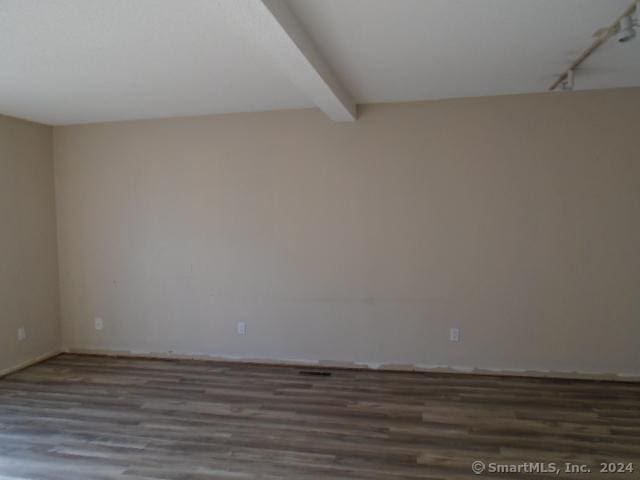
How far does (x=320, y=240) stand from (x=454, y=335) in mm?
1453

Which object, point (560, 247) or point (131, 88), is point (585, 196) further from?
point (131, 88)

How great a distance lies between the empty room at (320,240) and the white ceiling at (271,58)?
0.8 inches

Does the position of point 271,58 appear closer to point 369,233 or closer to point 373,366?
point 369,233

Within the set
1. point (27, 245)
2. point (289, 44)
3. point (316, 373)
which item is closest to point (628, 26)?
point (289, 44)

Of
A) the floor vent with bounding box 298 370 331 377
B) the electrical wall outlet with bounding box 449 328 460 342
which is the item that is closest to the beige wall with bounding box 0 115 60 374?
the floor vent with bounding box 298 370 331 377

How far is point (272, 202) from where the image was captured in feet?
13.5

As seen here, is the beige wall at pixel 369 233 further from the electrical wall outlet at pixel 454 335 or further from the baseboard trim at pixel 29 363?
the baseboard trim at pixel 29 363

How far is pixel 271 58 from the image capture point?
2.36 metres

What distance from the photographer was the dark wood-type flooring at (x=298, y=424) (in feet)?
8.11

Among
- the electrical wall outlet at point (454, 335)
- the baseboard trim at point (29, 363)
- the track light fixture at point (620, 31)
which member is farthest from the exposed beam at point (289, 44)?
the baseboard trim at point (29, 363)

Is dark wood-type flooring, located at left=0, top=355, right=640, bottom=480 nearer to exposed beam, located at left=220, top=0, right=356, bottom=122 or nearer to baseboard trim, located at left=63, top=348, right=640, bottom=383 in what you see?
baseboard trim, located at left=63, top=348, right=640, bottom=383

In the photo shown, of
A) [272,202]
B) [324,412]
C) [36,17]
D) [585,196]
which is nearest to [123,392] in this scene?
[324,412]

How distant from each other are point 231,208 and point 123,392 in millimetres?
1830

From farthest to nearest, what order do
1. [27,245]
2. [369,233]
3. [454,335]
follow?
[27,245]
[369,233]
[454,335]
